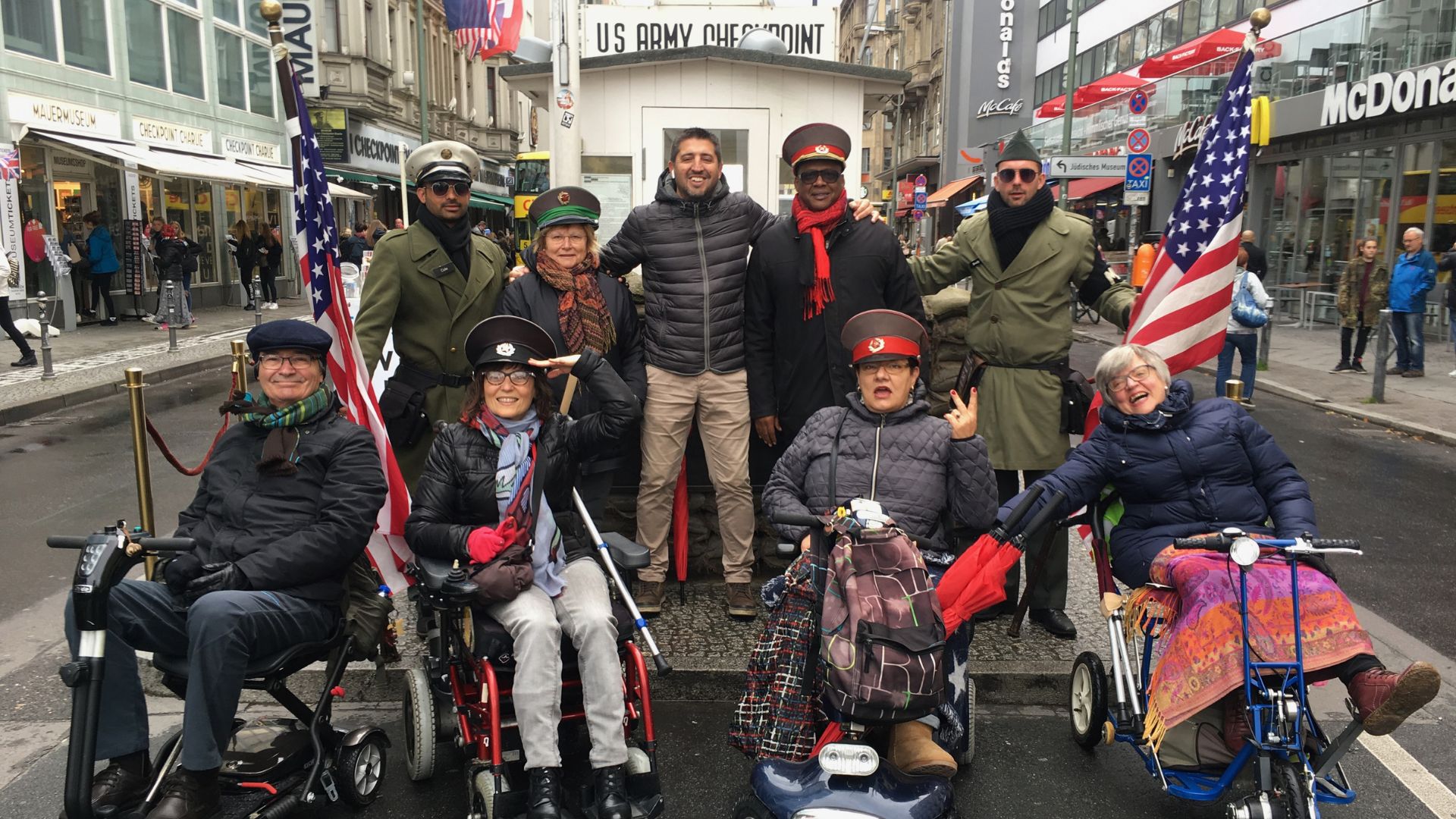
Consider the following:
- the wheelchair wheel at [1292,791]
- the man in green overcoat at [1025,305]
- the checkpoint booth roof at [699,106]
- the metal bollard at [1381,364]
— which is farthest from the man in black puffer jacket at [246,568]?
the metal bollard at [1381,364]

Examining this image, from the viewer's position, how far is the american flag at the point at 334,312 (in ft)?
14.4

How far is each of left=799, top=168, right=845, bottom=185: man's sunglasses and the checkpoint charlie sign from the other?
693cm

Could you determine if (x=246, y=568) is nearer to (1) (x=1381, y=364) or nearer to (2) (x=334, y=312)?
(2) (x=334, y=312)

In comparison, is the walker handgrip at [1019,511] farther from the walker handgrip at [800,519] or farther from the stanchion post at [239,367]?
the stanchion post at [239,367]

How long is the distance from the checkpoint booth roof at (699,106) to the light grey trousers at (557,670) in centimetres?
663

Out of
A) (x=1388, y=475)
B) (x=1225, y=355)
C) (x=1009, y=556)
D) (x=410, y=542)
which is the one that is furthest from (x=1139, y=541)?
(x=1225, y=355)

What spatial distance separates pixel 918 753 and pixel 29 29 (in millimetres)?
19892

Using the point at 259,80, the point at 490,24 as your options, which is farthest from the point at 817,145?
the point at 259,80

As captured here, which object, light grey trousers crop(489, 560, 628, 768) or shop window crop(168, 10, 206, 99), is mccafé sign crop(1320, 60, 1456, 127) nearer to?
light grey trousers crop(489, 560, 628, 768)

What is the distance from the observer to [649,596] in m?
5.15

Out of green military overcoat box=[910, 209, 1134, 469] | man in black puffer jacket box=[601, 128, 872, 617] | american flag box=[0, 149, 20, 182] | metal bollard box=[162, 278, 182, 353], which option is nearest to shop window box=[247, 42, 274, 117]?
metal bollard box=[162, 278, 182, 353]

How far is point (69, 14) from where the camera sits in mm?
18812

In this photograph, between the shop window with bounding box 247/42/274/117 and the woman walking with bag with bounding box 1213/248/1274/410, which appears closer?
the woman walking with bag with bounding box 1213/248/1274/410

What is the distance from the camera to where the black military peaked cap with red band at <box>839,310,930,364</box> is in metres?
3.74
